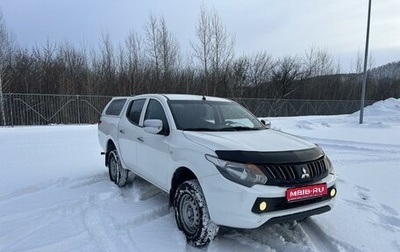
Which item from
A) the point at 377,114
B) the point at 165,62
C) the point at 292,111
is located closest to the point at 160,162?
the point at 377,114

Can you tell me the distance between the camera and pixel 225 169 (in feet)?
10.4

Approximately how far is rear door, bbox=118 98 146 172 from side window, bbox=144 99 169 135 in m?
0.26

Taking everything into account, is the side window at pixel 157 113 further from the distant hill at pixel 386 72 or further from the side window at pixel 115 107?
the distant hill at pixel 386 72

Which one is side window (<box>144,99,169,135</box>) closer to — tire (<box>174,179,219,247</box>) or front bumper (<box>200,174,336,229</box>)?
tire (<box>174,179,219,247</box>)

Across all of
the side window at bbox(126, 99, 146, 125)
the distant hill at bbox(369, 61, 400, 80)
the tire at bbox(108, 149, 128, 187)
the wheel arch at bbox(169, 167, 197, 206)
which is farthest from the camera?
the distant hill at bbox(369, 61, 400, 80)

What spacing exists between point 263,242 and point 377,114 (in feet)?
68.6

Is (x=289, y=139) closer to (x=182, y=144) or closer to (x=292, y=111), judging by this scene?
(x=182, y=144)

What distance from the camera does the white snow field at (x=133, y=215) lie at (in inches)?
140

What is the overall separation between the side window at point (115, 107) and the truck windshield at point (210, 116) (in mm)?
1960

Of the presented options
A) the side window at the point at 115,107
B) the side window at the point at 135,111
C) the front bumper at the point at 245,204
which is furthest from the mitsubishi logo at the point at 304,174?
the side window at the point at 115,107

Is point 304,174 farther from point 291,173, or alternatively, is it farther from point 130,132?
point 130,132

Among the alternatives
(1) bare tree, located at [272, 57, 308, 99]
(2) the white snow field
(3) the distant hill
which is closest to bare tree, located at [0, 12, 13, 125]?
(2) the white snow field

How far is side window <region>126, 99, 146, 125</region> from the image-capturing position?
5.33 meters

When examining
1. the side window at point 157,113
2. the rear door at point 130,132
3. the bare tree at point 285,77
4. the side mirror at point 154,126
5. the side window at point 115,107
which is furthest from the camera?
the bare tree at point 285,77
